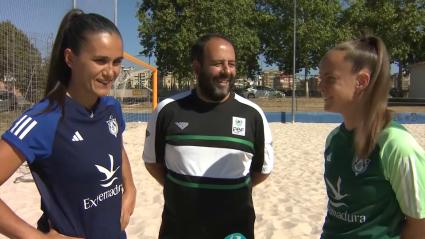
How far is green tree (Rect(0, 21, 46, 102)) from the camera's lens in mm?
6734

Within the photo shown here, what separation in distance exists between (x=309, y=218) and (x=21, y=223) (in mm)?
3652

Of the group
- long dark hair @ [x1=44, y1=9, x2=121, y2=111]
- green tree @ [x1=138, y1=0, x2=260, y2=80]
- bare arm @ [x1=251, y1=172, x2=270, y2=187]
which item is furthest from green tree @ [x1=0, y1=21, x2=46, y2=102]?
green tree @ [x1=138, y1=0, x2=260, y2=80]

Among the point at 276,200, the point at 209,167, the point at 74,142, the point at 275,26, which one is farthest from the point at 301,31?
the point at 74,142

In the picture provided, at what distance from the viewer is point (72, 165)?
160 centimetres

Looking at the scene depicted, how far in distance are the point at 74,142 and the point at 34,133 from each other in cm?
16

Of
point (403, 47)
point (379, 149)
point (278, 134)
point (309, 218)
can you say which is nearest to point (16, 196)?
point (309, 218)

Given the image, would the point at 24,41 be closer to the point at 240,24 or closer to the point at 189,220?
the point at 189,220

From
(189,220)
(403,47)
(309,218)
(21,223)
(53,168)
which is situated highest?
(403,47)

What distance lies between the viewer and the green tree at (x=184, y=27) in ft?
87.2

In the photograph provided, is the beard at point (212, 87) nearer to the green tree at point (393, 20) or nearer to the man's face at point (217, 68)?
the man's face at point (217, 68)

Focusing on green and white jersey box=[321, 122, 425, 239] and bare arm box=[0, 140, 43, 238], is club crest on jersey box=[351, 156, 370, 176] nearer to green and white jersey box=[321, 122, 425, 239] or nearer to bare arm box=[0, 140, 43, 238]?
green and white jersey box=[321, 122, 425, 239]

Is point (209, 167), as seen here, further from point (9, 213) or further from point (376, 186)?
point (9, 213)

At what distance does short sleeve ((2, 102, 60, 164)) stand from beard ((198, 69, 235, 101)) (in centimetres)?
90

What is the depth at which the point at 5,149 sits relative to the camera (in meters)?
1.46
